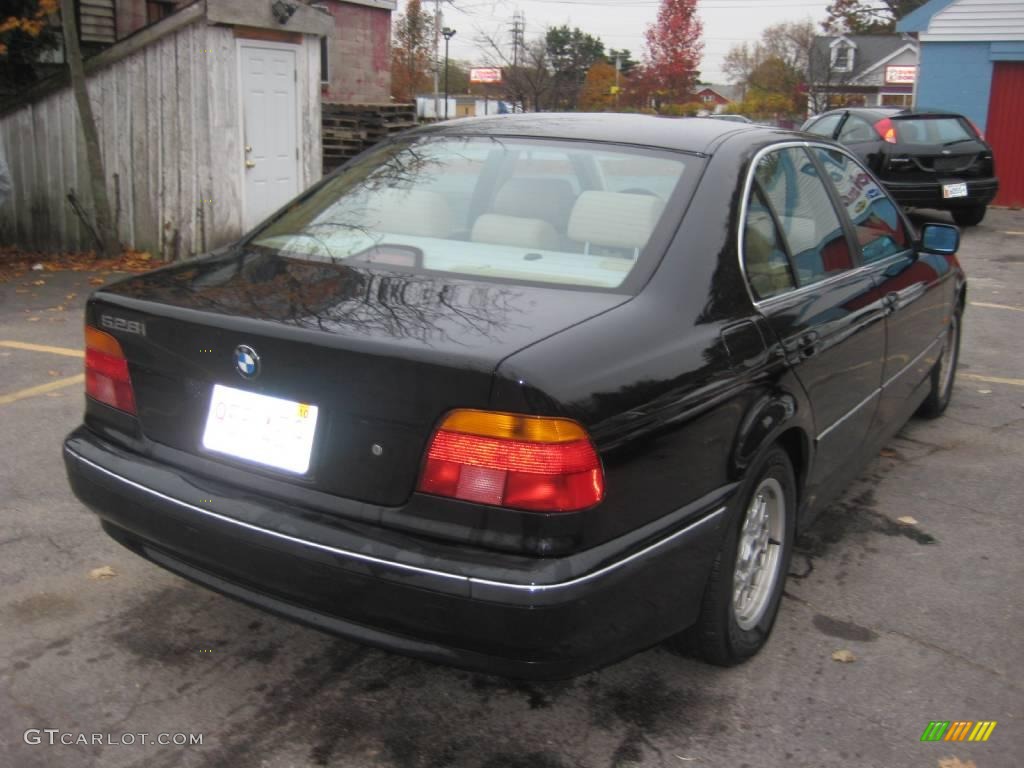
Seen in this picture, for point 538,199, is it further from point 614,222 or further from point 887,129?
point 887,129

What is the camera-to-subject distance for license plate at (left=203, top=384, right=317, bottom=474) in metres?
2.49

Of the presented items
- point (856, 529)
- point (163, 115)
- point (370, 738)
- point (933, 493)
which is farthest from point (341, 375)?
point (163, 115)

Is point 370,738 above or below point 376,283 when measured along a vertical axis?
below

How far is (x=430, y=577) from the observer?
2.27 meters

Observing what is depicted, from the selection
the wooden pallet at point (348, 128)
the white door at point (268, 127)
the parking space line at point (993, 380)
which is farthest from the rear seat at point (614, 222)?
the wooden pallet at point (348, 128)

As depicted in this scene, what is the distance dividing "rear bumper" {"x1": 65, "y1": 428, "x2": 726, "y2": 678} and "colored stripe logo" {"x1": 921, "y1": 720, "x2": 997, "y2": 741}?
0.74m

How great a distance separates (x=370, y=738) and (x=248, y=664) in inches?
21.4

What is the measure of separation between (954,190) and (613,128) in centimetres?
1187

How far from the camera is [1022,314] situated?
9.03 m

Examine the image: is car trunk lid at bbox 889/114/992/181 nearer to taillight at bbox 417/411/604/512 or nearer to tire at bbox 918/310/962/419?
tire at bbox 918/310/962/419

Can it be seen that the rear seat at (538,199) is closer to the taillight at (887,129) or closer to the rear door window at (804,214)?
the rear door window at (804,214)

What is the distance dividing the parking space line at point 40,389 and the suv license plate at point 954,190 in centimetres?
1163

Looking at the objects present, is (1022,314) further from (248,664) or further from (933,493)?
(248,664)

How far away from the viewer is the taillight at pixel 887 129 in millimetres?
13812
